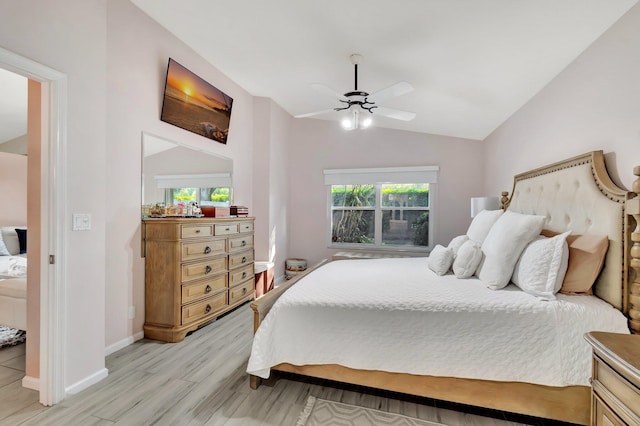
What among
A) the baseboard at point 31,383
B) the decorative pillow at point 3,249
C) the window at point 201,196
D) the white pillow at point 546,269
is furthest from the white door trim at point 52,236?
the white pillow at point 546,269

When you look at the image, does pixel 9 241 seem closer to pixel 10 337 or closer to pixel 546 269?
pixel 10 337

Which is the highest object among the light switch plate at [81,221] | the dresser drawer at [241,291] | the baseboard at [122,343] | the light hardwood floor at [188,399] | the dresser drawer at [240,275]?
the light switch plate at [81,221]

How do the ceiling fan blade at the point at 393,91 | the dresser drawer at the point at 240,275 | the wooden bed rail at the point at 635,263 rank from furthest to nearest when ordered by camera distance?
the dresser drawer at the point at 240,275
the ceiling fan blade at the point at 393,91
the wooden bed rail at the point at 635,263

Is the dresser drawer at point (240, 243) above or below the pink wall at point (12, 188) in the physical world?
below

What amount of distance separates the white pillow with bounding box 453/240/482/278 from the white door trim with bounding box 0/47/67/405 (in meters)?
2.82

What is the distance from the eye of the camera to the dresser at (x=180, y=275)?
2705mm

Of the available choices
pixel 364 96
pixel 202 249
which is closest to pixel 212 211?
pixel 202 249

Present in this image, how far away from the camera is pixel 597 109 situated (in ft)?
6.61

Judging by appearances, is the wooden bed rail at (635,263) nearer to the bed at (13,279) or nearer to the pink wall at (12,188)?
the bed at (13,279)

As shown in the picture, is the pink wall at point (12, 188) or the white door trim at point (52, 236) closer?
the white door trim at point (52, 236)

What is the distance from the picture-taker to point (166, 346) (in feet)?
8.66

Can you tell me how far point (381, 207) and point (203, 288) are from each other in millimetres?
3179

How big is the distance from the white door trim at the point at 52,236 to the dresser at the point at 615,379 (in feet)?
9.21

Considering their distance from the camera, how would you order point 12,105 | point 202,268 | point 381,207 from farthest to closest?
point 381,207 < point 12,105 < point 202,268
